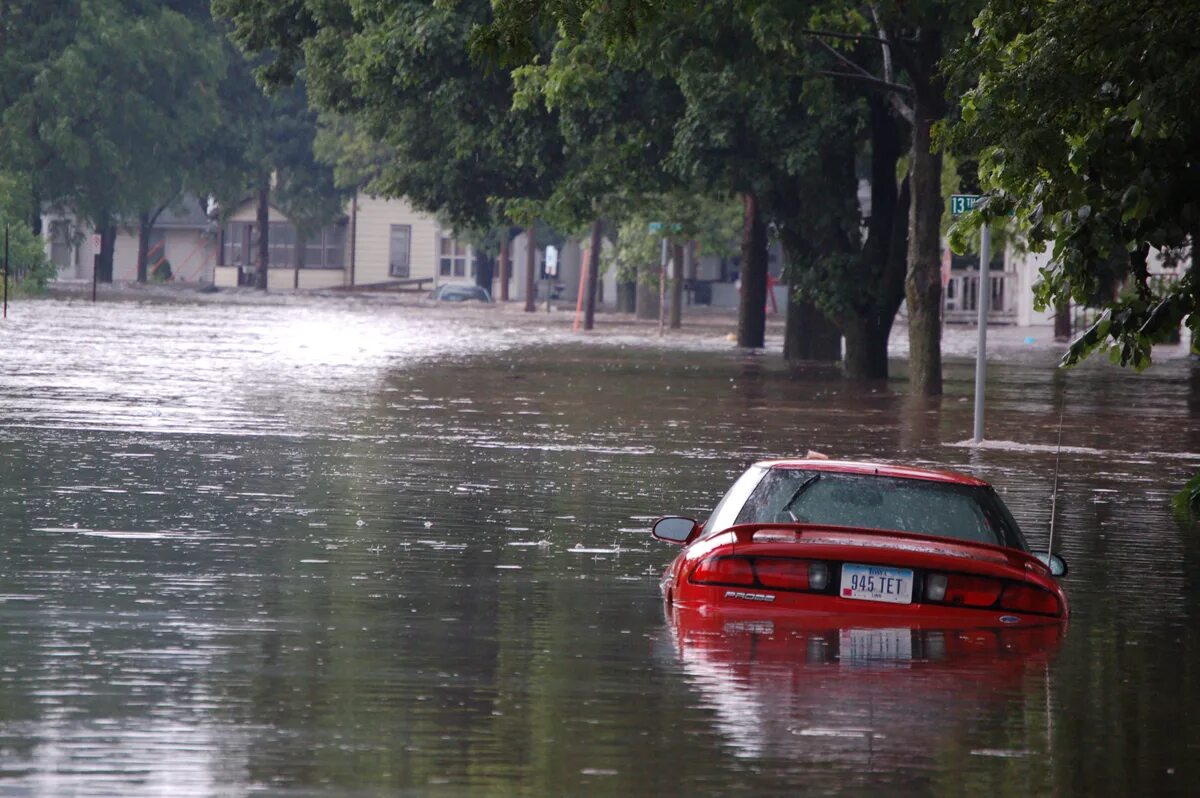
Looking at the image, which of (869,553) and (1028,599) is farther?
(1028,599)

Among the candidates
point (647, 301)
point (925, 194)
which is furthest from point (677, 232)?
point (925, 194)

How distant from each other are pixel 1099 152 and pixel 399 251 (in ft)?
317

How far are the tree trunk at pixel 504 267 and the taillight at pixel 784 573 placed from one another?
78.7 metres

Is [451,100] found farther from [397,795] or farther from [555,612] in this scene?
[397,795]

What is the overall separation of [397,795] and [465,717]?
1.39 m

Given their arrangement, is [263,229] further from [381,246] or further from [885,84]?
[885,84]

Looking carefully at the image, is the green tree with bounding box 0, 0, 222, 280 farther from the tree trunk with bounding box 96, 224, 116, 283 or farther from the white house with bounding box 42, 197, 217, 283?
the white house with bounding box 42, 197, 217, 283

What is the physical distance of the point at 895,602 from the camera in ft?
33.5

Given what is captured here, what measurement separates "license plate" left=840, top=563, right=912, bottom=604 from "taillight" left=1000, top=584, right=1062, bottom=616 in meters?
0.48

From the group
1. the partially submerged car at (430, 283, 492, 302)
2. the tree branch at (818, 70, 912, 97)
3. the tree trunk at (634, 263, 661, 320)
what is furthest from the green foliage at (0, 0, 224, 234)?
the tree branch at (818, 70, 912, 97)

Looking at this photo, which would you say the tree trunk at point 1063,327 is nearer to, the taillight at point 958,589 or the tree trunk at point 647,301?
the tree trunk at point 647,301

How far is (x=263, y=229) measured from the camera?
10000 centimetres

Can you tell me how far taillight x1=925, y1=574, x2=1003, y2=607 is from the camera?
1021cm

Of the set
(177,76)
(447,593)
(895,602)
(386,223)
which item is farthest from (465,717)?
(386,223)
